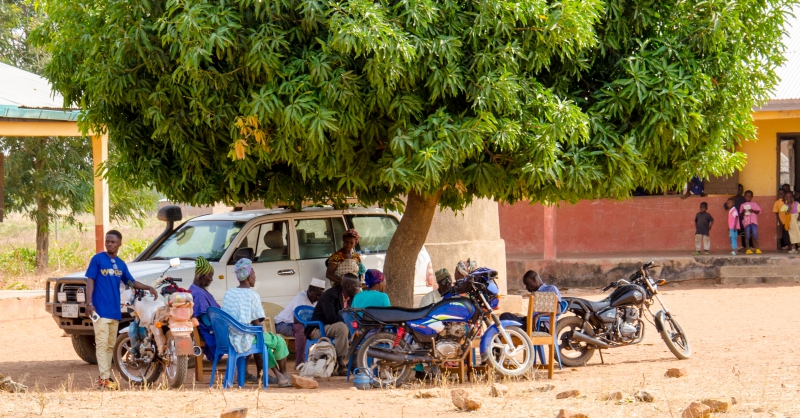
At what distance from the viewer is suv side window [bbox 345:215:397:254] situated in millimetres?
10961

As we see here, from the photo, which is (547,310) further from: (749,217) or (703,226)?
(749,217)

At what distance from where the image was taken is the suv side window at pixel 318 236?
10414 mm

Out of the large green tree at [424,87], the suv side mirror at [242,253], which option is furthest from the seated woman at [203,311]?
the suv side mirror at [242,253]

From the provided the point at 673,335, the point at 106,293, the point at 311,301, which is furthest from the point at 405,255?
the point at 106,293

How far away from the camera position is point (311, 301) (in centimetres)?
946

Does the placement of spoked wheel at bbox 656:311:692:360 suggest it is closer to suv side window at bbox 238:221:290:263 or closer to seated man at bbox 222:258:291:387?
seated man at bbox 222:258:291:387

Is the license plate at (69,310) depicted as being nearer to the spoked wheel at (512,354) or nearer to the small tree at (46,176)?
the spoked wheel at (512,354)

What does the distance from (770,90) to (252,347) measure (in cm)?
533

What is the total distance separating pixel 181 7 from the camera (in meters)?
7.09

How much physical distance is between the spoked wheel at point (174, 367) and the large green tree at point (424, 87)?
1390 millimetres

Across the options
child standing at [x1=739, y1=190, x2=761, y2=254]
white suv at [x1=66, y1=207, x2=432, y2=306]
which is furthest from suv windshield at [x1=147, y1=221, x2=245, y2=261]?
child standing at [x1=739, y1=190, x2=761, y2=254]

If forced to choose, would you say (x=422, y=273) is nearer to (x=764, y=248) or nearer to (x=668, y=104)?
(x=668, y=104)

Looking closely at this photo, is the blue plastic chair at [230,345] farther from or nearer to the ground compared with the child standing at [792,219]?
nearer to the ground

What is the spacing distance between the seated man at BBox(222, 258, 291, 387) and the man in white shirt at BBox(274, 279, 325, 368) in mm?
700
